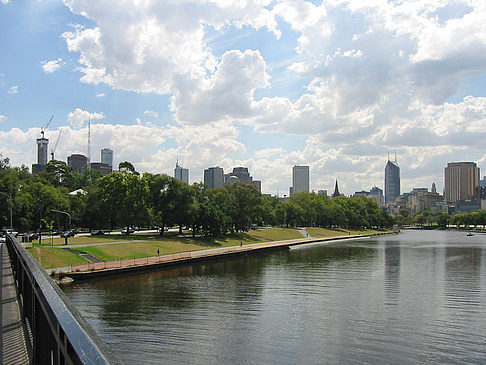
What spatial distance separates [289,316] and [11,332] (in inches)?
841

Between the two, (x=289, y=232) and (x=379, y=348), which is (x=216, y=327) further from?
(x=289, y=232)

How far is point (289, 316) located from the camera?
28.0 metres

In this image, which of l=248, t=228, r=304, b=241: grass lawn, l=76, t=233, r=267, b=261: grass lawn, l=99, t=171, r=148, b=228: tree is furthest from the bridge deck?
l=248, t=228, r=304, b=241: grass lawn

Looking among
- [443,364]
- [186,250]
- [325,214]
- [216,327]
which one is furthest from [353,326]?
[325,214]

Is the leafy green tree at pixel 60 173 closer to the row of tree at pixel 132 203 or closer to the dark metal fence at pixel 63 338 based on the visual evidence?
the row of tree at pixel 132 203

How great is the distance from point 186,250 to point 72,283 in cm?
3080

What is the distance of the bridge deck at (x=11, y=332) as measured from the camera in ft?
24.3

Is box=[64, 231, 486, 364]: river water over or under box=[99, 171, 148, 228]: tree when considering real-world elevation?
under

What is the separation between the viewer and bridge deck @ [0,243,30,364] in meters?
7.41

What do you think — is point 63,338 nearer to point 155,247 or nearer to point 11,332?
point 11,332

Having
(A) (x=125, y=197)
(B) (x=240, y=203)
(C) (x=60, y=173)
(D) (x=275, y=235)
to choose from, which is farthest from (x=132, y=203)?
(C) (x=60, y=173)

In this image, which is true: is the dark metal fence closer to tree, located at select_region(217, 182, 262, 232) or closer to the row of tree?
the row of tree

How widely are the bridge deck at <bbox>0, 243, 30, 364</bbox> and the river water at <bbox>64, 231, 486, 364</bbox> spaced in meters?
8.58

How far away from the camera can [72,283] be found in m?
39.8
